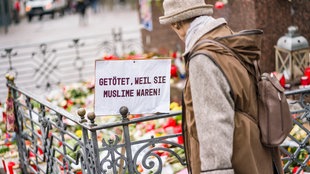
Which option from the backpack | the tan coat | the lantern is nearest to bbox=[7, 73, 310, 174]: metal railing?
the lantern

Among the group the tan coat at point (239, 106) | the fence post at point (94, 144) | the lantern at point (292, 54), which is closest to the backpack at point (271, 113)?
the tan coat at point (239, 106)

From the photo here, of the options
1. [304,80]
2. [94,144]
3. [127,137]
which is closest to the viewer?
[94,144]

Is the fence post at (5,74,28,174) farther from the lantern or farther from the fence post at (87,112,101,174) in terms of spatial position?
the lantern

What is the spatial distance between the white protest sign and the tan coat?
784mm

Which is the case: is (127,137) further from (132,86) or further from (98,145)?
(98,145)

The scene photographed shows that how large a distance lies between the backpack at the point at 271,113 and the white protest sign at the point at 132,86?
91cm

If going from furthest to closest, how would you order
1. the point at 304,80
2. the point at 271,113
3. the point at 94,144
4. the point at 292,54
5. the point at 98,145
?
1. the point at 292,54
2. the point at 304,80
3. the point at 98,145
4. the point at 94,144
5. the point at 271,113

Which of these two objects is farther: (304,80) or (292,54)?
(292,54)

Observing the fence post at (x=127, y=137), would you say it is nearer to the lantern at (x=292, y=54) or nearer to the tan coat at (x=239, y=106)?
the tan coat at (x=239, y=106)

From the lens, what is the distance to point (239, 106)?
3.06 meters

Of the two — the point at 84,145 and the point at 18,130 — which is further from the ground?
the point at 84,145

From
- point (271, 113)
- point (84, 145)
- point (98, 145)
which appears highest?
point (271, 113)

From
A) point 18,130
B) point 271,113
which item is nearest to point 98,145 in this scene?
point 18,130

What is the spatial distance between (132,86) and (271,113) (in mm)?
1131
